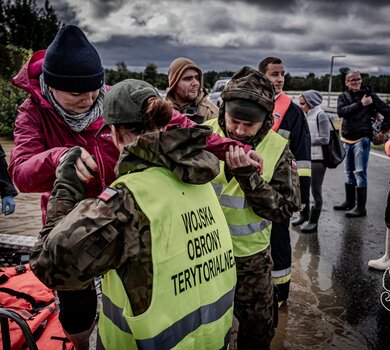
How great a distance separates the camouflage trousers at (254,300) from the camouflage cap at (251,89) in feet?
3.13

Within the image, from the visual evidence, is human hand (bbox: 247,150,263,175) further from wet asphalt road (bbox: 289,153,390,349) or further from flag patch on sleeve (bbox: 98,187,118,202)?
wet asphalt road (bbox: 289,153,390,349)

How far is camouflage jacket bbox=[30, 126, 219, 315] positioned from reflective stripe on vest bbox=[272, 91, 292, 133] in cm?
202

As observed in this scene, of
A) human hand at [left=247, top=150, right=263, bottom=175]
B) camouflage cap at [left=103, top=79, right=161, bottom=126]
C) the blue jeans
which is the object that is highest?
camouflage cap at [left=103, top=79, right=161, bottom=126]

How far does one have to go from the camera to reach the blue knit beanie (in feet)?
6.51

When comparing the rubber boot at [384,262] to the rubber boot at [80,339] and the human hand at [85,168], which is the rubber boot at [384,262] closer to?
the rubber boot at [80,339]

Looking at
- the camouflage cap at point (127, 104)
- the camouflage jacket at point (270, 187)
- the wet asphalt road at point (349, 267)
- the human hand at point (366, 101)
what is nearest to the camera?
the camouflage cap at point (127, 104)

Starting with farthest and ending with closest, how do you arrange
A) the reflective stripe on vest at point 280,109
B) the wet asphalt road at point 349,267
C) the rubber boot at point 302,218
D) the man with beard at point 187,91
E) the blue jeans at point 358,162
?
the blue jeans at point 358,162, the rubber boot at point 302,218, the man with beard at point 187,91, the wet asphalt road at point 349,267, the reflective stripe on vest at point 280,109

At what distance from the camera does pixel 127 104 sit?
5.29 ft

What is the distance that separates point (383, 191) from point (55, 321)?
7.10 m

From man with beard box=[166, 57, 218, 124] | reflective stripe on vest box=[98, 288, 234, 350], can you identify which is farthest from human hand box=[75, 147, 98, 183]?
man with beard box=[166, 57, 218, 124]

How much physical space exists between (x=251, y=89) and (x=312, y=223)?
12.6 ft

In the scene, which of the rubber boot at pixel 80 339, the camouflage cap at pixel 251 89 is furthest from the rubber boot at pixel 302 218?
the rubber boot at pixel 80 339

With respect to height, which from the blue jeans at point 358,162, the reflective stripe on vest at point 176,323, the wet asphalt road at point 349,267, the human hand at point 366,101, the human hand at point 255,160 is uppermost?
the human hand at point 366,101

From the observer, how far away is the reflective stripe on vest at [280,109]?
11.3ft
